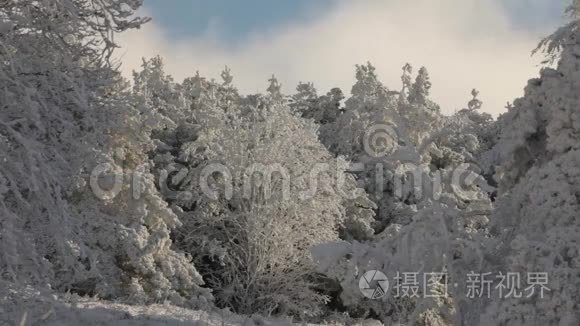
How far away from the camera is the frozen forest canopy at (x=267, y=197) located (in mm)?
8602

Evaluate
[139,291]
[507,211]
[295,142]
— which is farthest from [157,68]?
[507,211]

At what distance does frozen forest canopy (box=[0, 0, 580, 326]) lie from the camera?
339 inches

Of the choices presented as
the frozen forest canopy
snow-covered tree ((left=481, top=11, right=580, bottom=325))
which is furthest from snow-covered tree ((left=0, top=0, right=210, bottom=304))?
snow-covered tree ((left=481, top=11, right=580, bottom=325))

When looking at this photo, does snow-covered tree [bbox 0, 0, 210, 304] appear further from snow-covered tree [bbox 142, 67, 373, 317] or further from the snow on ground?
snow-covered tree [bbox 142, 67, 373, 317]

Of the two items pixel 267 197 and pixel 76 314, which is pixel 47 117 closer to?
pixel 76 314

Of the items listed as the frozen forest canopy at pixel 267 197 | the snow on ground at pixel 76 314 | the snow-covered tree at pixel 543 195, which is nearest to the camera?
the snow-covered tree at pixel 543 195

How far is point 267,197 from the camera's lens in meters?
24.9

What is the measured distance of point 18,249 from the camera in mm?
9141

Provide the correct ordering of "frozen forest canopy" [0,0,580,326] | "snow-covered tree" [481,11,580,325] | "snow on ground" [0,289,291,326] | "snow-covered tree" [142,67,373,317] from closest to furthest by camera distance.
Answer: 1. "snow-covered tree" [481,11,580,325]
2. "frozen forest canopy" [0,0,580,326]
3. "snow on ground" [0,289,291,326]
4. "snow-covered tree" [142,67,373,317]

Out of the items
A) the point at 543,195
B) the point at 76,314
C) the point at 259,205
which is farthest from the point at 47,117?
the point at 259,205

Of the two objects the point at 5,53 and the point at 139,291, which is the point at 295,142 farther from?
the point at 5,53

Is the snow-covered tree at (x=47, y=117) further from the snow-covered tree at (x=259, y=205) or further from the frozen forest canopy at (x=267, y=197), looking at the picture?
the snow-covered tree at (x=259, y=205)

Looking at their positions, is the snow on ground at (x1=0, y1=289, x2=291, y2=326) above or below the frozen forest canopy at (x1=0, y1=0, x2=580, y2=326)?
below

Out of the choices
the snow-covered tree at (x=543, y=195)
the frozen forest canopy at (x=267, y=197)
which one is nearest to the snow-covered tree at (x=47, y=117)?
the frozen forest canopy at (x=267, y=197)
